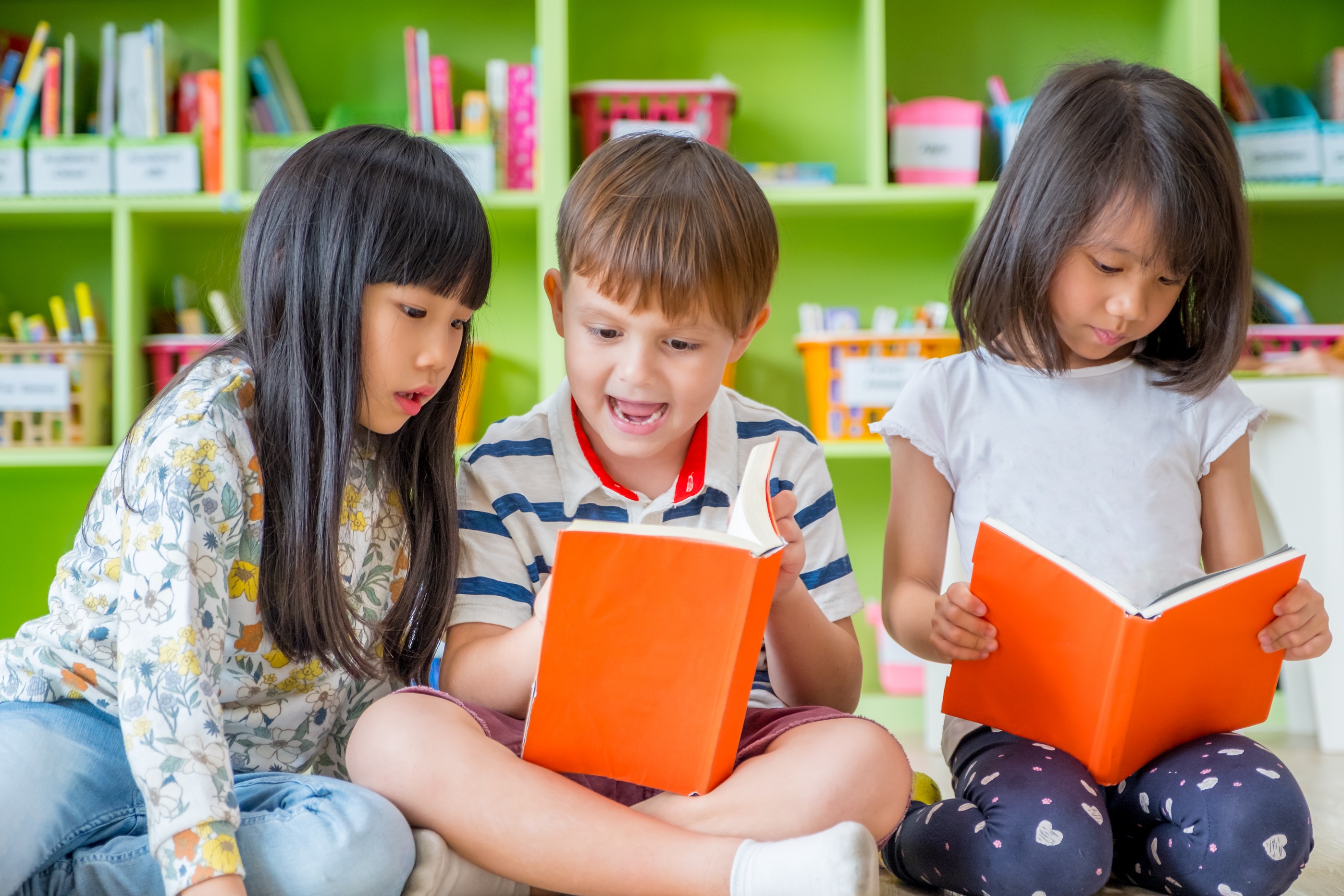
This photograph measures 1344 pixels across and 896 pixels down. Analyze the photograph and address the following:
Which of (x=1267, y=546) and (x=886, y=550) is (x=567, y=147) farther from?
(x=1267, y=546)

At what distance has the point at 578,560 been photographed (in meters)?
0.71

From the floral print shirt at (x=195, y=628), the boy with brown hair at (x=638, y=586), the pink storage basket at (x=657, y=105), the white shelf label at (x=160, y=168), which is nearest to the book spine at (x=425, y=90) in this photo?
the pink storage basket at (x=657, y=105)

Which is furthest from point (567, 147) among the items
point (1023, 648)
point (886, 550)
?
point (1023, 648)

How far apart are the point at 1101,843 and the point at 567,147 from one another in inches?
50.4

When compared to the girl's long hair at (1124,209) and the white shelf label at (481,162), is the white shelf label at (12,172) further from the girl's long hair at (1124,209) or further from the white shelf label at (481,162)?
the girl's long hair at (1124,209)

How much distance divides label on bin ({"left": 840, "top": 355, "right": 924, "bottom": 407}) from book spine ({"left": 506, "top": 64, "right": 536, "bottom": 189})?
0.59 m

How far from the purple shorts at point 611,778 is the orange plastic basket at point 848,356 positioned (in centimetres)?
90

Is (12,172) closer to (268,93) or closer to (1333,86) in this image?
(268,93)

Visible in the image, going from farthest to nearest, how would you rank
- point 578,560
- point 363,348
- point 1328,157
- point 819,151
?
point 819,151, point 1328,157, point 363,348, point 578,560

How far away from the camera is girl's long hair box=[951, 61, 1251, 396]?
940 millimetres

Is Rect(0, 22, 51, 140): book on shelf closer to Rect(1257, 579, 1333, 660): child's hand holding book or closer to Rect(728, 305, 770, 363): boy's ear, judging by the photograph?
Rect(728, 305, 770, 363): boy's ear

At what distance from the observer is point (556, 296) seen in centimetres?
98

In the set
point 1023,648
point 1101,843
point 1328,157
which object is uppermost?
point 1328,157

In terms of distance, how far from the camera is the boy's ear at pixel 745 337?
0.94 m
